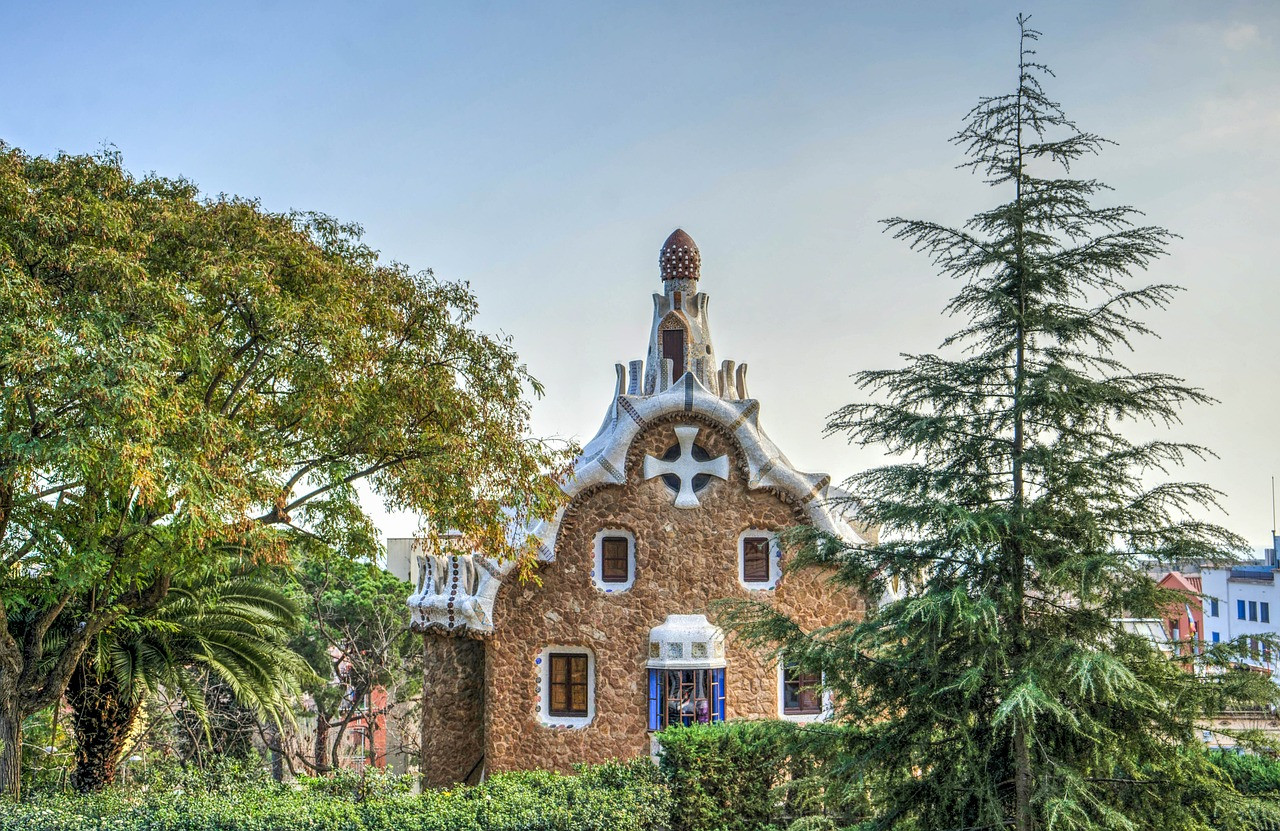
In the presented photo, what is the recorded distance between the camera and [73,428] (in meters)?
9.33

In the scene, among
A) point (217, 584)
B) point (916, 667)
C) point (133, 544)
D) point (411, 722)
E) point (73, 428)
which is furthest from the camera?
point (411, 722)

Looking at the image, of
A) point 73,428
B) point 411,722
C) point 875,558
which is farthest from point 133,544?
point 411,722

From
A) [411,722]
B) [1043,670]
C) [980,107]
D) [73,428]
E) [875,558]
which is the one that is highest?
[980,107]

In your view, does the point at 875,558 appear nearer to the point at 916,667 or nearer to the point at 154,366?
the point at 916,667

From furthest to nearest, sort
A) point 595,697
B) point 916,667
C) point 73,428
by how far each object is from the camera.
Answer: point 595,697, point 73,428, point 916,667

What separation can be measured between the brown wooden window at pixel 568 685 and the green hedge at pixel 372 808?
3.03 meters

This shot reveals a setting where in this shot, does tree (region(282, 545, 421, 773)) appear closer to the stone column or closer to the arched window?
the stone column

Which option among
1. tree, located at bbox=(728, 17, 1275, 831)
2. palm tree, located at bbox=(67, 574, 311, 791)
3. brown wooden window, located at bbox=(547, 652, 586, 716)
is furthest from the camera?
brown wooden window, located at bbox=(547, 652, 586, 716)

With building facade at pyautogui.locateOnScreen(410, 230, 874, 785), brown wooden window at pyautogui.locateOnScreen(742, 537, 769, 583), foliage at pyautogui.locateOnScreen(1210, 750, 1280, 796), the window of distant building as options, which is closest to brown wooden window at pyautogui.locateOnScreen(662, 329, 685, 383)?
building facade at pyautogui.locateOnScreen(410, 230, 874, 785)

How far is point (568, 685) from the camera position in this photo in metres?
15.4

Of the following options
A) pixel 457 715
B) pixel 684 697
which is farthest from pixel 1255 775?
pixel 457 715

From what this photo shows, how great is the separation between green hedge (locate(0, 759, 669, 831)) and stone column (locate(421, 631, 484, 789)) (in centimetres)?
388

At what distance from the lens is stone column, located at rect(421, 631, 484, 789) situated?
1603cm

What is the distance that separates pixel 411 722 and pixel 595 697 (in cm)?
1125
